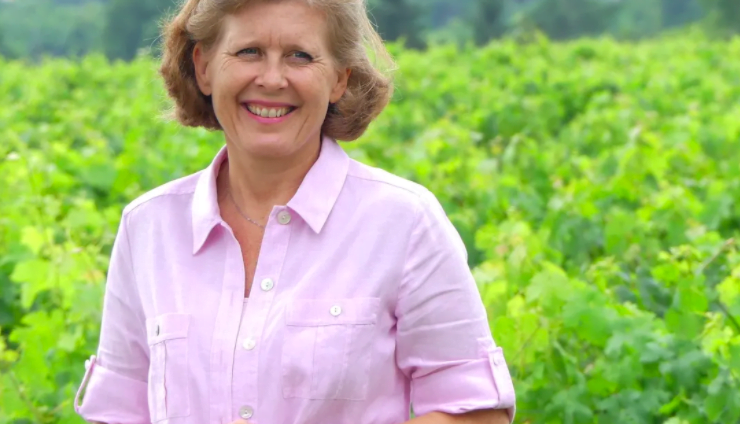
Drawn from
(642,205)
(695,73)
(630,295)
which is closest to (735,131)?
(642,205)

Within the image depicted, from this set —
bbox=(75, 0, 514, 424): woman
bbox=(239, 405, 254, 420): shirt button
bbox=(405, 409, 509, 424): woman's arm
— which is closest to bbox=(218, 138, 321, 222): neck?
bbox=(75, 0, 514, 424): woman

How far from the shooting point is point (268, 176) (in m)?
2.32

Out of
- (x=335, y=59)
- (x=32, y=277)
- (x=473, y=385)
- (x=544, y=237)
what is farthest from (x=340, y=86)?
(x=544, y=237)

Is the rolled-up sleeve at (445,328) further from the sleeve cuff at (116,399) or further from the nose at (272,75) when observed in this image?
the sleeve cuff at (116,399)

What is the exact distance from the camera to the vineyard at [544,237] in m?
3.40

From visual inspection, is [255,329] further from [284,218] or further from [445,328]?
[445,328]

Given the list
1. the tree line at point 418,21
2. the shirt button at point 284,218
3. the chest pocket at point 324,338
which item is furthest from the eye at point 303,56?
the tree line at point 418,21

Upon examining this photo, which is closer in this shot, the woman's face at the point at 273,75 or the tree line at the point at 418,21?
the woman's face at the point at 273,75

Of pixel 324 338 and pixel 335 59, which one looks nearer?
pixel 324 338

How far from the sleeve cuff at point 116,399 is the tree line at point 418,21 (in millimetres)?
30002

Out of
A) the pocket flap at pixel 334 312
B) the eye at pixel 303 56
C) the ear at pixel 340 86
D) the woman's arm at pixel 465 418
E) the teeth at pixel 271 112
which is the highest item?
the eye at pixel 303 56

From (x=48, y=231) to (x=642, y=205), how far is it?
8.09ft

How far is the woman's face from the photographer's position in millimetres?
2201

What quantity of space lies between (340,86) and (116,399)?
0.69 m
